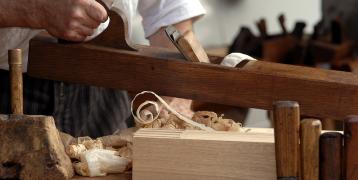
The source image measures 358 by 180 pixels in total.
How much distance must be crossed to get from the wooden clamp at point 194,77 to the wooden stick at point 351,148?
0.30 meters

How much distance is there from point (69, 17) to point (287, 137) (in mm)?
667

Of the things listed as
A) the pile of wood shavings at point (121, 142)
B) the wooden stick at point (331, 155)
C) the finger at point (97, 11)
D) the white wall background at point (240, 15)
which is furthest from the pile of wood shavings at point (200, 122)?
the white wall background at point (240, 15)

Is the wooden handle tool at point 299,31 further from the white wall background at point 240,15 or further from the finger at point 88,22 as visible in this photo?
the finger at point 88,22

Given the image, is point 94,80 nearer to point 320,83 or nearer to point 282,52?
point 320,83

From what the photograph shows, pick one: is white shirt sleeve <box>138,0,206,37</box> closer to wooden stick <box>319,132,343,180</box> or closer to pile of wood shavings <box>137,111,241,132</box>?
pile of wood shavings <box>137,111,241,132</box>

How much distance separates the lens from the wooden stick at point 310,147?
1402mm

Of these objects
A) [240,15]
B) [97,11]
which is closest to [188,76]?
[97,11]

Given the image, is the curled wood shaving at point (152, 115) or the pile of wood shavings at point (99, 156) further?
the curled wood shaving at point (152, 115)

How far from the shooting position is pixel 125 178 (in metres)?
1.61

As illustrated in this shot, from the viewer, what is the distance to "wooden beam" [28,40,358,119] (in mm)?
1698

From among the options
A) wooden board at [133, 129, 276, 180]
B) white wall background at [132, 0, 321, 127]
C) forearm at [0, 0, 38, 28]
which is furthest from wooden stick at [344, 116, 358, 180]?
white wall background at [132, 0, 321, 127]

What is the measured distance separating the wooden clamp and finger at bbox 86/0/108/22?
8cm

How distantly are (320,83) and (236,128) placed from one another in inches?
8.3

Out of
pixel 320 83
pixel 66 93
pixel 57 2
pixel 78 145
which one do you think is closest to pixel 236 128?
pixel 320 83
